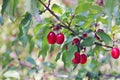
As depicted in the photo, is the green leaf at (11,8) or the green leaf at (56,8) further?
the green leaf at (56,8)

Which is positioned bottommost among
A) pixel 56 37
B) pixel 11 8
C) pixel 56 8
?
pixel 11 8

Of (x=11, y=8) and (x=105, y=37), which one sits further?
(x=105, y=37)

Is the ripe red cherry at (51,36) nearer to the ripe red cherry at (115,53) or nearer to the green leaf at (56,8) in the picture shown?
the green leaf at (56,8)

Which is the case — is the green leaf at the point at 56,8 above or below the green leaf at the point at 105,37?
above

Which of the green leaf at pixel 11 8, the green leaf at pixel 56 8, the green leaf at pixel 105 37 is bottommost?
the green leaf at pixel 11 8

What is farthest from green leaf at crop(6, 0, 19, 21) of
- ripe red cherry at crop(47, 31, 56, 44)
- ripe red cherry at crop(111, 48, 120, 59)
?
ripe red cherry at crop(111, 48, 120, 59)

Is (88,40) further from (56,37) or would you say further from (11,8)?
(11,8)

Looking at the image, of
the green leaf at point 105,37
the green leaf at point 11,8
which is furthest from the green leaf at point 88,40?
the green leaf at point 11,8

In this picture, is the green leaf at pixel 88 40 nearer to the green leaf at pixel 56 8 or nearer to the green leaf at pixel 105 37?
the green leaf at pixel 105 37

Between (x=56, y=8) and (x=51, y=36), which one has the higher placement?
(x=56, y=8)

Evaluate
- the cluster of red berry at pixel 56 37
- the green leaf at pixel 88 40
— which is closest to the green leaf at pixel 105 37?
the green leaf at pixel 88 40

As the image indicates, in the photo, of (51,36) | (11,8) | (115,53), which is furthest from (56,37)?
(11,8)

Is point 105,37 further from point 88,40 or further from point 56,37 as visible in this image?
point 56,37

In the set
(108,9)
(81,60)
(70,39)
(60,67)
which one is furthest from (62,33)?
(60,67)
